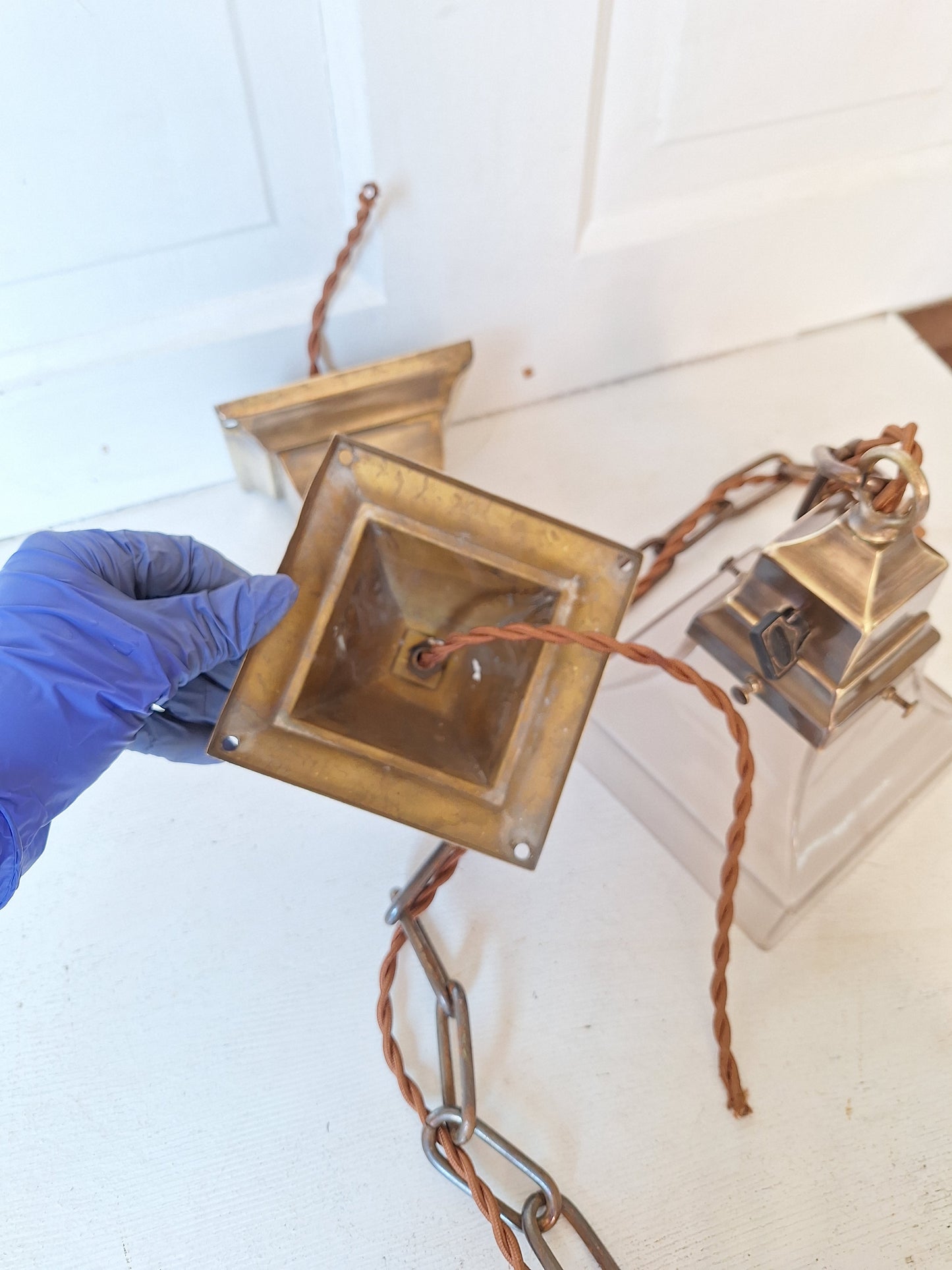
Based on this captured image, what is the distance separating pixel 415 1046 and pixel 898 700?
43 cm

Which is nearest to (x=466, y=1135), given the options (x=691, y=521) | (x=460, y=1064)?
(x=460, y=1064)

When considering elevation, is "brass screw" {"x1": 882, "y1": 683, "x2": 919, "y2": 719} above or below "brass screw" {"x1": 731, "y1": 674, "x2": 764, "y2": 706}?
below

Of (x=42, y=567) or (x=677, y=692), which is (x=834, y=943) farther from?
(x=42, y=567)

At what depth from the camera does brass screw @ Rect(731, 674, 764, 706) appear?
590 mm

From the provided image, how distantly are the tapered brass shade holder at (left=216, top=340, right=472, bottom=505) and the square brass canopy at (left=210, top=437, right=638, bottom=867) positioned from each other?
0.59 feet

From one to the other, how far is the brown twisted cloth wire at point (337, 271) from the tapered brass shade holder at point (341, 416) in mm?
32

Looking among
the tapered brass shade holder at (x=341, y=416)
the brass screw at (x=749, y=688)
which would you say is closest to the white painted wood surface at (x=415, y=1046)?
the brass screw at (x=749, y=688)

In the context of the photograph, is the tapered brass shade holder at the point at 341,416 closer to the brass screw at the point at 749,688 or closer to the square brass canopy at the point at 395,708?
the square brass canopy at the point at 395,708

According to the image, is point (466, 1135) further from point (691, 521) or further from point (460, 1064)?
point (691, 521)

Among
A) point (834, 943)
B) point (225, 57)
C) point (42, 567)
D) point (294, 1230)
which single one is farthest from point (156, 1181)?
point (225, 57)

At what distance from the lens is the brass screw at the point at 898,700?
0.62 m

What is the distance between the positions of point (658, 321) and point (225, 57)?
466 mm

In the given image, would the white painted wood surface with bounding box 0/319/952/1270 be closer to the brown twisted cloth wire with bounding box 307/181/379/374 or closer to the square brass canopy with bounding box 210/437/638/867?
the square brass canopy with bounding box 210/437/638/867

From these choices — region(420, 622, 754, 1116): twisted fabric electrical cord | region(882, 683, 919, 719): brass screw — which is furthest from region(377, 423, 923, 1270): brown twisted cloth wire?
region(882, 683, 919, 719): brass screw
